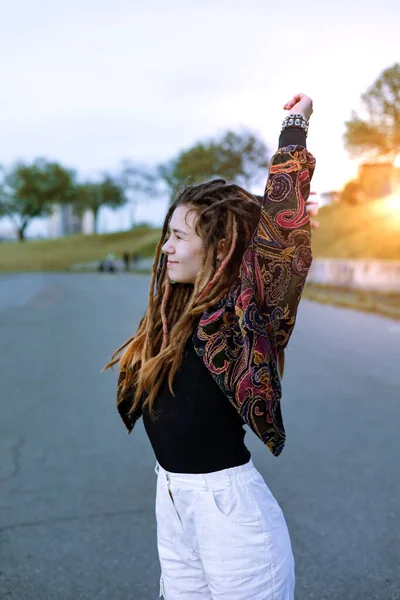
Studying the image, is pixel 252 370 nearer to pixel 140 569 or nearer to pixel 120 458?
pixel 140 569

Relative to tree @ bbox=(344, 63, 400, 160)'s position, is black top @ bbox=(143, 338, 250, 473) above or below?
below

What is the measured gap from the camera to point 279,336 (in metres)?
1.97

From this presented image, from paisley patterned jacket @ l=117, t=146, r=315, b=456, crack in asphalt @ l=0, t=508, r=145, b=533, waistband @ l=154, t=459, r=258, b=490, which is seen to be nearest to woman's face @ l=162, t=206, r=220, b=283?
paisley patterned jacket @ l=117, t=146, r=315, b=456

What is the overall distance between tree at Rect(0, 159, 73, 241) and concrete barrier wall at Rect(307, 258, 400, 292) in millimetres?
83898

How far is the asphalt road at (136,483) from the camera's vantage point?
11.4 ft

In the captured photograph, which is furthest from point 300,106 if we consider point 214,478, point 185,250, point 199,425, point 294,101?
point 214,478

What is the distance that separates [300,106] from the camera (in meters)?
1.95

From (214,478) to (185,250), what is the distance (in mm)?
631

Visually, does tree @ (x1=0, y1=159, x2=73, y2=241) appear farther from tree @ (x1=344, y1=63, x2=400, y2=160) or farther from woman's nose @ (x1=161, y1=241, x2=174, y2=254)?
woman's nose @ (x1=161, y1=241, x2=174, y2=254)

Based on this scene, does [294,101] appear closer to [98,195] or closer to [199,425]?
[199,425]

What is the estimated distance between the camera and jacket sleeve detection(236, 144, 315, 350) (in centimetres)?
187

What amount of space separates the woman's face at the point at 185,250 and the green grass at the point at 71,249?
61927mm

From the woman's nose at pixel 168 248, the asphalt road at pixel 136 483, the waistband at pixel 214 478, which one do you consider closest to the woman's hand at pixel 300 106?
the woman's nose at pixel 168 248

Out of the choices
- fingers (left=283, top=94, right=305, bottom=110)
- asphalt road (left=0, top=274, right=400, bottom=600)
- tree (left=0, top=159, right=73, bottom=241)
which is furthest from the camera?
tree (left=0, top=159, right=73, bottom=241)
